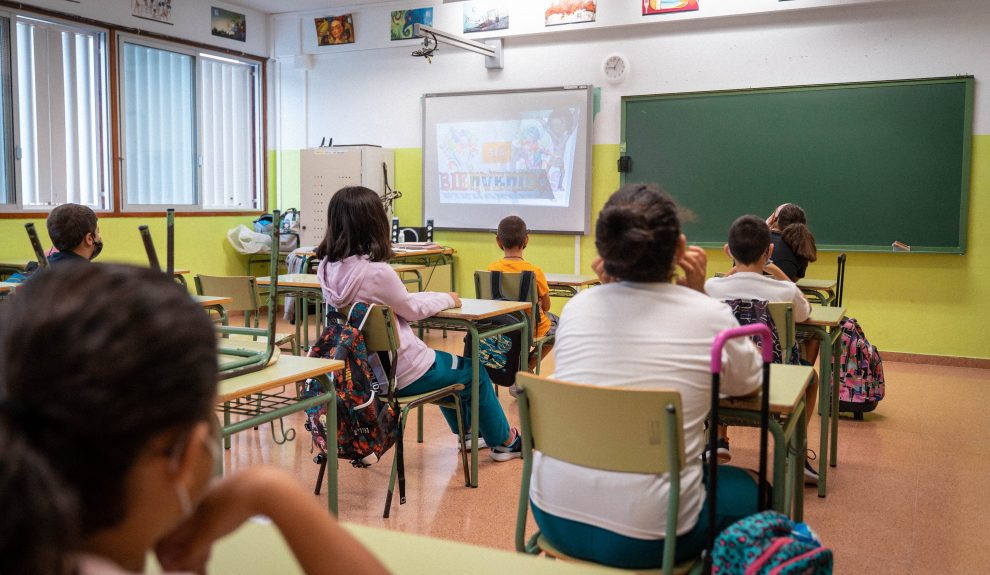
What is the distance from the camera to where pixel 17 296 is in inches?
22.3

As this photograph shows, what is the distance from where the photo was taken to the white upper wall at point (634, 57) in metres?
5.86

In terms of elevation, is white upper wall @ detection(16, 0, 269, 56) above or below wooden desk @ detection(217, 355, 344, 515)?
above

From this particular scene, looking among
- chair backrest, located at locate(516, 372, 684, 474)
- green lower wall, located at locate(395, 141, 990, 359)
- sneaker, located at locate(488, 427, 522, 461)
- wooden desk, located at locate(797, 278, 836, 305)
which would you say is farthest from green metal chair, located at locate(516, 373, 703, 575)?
green lower wall, located at locate(395, 141, 990, 359)

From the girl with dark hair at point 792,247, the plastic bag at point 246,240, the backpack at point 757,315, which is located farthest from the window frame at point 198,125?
the backpack at point 757,315

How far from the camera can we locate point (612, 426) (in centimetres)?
161

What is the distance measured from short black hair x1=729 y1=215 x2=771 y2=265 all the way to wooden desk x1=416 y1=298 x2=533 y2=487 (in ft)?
3.01

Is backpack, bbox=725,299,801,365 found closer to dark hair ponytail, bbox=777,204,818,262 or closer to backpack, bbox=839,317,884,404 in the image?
backpack, bbox=839,317,884,404

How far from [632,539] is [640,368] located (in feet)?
1.11

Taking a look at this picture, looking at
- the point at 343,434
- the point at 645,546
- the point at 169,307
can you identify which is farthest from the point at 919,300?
the point at 169,307

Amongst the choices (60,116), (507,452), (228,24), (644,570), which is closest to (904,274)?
(507,452)

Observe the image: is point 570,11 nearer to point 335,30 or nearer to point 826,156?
point 826,156

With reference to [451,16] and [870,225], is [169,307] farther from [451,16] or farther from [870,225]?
[451,16]

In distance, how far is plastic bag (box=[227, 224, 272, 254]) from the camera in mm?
7938

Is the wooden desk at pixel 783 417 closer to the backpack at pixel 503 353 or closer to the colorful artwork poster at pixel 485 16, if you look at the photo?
the backpack at pixel 503 353
